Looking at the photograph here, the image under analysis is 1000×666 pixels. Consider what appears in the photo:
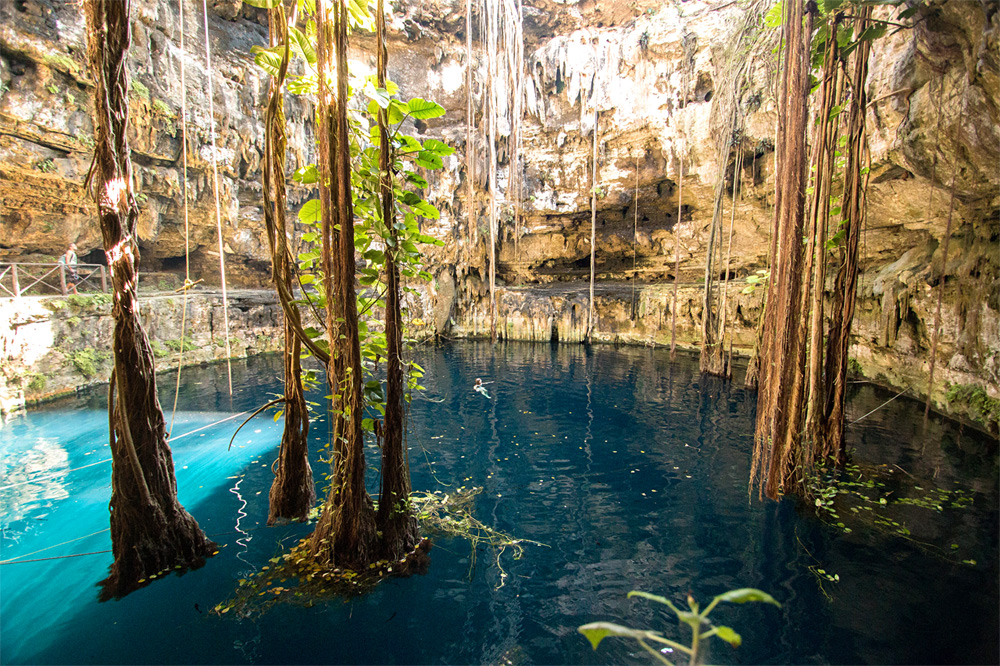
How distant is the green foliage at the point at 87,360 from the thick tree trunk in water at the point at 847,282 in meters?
13.1

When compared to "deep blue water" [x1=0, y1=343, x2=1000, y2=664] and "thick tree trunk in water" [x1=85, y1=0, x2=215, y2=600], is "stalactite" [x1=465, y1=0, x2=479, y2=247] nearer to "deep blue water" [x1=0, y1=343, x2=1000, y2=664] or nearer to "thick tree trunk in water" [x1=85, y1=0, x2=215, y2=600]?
"deep blue water" [x1=0, y1=343, x2=1000, y2=664]

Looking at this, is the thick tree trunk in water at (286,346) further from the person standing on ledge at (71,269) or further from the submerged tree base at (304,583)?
the person standing on ledge at (71,269)

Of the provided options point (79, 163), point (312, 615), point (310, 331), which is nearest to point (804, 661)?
point (312, 615)

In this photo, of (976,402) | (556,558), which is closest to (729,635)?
(556,558)

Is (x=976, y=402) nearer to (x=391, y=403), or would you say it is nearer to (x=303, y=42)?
(x=391, y=403)

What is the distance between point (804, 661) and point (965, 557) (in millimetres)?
2036

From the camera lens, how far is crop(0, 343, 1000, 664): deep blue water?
2.59 meters

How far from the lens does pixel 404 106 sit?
2.49 meters

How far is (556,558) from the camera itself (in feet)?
11.6

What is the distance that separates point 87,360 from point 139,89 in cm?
678

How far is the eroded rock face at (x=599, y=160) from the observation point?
5.61m

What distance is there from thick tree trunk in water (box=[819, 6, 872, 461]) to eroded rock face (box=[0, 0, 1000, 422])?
794 mm

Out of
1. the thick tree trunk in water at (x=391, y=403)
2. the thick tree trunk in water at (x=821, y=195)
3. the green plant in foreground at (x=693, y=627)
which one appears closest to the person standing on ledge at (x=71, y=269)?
the thick tree trunk in water at (x=391, y=403)

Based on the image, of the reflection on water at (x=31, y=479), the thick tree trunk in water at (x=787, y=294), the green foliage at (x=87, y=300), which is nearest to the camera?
the thick tree trunk in water at (x=787, y=294)
